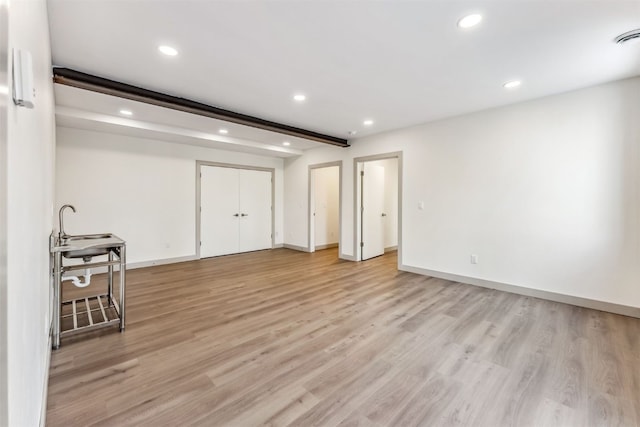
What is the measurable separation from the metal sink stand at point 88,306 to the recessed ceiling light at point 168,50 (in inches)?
66.7

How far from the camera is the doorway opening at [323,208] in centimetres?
652

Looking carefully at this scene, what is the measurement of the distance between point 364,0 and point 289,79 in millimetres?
1277

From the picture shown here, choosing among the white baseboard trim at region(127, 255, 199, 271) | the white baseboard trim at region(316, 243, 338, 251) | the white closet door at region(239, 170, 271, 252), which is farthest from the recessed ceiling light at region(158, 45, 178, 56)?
the white baseboard trim at region(316, 243, 338, 251)

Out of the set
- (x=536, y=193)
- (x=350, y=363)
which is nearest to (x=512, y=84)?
(x=536, y=193)

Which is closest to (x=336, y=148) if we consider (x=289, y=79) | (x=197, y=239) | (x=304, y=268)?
(x=304, y=268)

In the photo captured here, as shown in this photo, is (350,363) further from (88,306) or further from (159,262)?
(159,262)

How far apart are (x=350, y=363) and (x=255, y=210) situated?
16.4ft

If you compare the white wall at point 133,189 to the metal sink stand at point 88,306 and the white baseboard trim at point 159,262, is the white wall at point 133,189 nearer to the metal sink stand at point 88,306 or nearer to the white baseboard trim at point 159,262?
the white baseboard trim at point 159,262

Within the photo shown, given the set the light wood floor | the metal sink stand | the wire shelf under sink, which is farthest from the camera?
the wire shelf under sink

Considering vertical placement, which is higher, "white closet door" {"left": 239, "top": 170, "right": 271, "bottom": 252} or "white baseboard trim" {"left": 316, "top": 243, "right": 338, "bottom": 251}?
"white closet door" {"left": 239, "top": 170, "right": 271, "bottom": 252}

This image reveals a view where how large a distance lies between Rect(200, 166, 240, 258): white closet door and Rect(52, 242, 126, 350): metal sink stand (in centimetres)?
251

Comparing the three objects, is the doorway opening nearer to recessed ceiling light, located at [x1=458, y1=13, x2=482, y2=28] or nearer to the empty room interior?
the empty room interior

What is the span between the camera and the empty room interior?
1.60 meters

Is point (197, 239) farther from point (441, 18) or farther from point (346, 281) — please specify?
point (441, 18)
